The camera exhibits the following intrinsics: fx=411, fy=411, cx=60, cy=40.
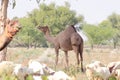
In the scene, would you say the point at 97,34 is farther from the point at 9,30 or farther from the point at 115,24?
the point at 9,30

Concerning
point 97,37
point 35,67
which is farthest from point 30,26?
point 35,67

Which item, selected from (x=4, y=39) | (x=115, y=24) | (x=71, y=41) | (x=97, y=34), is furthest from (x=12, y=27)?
(x=115, y=24)

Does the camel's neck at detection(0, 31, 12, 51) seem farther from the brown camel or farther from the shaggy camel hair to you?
the brown camel

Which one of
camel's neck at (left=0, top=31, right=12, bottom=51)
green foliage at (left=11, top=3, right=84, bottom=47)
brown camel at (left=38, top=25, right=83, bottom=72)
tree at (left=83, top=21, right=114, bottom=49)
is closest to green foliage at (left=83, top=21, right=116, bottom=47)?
tree at (left=83, top=21, right=114, bottom=49)

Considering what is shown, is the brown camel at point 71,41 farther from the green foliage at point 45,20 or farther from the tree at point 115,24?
the tree at point 115,24

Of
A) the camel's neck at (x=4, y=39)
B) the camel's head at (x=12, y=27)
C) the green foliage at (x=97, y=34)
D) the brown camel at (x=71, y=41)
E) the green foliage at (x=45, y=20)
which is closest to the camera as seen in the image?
the camel's head at (x=12, y=27)

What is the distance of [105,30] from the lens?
216 ft

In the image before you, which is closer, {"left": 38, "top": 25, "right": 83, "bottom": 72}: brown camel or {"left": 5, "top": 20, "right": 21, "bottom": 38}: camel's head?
{"left": 5, "top": 20, "right": 21, "bottom": 38}: camel's head

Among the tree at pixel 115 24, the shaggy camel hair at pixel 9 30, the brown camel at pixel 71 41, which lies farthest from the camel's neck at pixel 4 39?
the tree at pixel 115 24

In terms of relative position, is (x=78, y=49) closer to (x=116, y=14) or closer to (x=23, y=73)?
(x=23, y=73)

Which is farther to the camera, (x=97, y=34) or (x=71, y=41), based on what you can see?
(x=97, y=34)

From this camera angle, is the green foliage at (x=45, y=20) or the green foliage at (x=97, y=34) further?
the green foliage at (x=97, y=34)

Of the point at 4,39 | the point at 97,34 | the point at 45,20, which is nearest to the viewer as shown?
the point at 4,39

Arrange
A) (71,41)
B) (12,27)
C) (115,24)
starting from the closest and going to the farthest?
1. (12,27)
2. (71,41)
3. (115,24)
